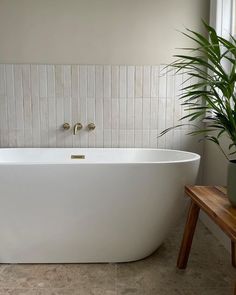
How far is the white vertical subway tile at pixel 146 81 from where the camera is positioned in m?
2.58

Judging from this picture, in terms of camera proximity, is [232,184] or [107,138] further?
[107,138]

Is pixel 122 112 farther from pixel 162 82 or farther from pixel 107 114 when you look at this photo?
pixel 162 82

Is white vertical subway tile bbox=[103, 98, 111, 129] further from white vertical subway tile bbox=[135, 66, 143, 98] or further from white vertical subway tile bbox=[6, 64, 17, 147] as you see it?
white vertical subway tile bbox=[6, 64, 17, 147]

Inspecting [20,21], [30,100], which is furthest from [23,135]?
[20,21]

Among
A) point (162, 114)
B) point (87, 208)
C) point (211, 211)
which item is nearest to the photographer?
point (211, 211)

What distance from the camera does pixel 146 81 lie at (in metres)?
2.59

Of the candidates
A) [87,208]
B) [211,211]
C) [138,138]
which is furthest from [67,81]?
[211,211]

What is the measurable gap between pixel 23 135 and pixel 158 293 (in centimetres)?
170

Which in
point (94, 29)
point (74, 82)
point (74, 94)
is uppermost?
point (94, 29)

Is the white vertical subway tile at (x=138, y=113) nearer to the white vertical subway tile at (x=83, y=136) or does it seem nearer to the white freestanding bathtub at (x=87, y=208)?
the white vertical subway tile at (x=83, y=136)

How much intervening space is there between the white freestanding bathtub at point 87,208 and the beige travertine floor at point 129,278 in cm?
7

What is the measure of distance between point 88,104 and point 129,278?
1459 millimetres

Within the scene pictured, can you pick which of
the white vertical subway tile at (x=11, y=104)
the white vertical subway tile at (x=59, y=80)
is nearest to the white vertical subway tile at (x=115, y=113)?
the white vertical subway tile at (x=59, y=80)

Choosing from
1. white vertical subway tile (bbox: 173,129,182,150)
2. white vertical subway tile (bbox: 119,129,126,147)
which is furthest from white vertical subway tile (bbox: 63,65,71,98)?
white vertical subway tile (bbox: 173,129,182,150)
